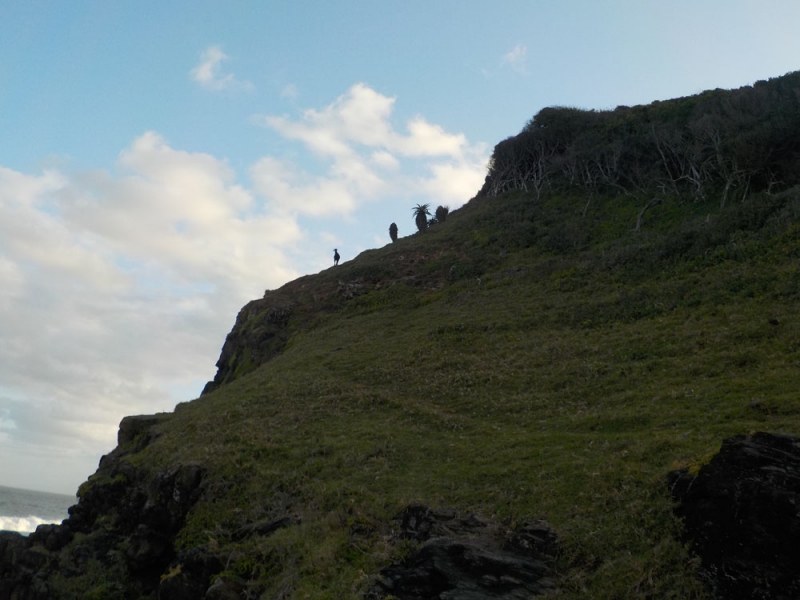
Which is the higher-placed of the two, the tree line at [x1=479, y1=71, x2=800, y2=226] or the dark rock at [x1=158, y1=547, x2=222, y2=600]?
the tree line at [x1=479, y1=71, x2=800, y2=226]

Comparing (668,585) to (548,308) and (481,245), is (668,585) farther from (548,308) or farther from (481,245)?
(481,245)

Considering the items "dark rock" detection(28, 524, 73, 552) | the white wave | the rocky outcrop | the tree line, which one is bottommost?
the white wave

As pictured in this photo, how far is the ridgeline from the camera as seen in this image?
40.7 ft

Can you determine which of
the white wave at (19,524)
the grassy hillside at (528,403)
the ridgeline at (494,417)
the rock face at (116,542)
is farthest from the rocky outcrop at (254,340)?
the white wave at (19,524)

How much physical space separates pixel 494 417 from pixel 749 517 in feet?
43.4

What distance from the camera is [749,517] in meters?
9.95

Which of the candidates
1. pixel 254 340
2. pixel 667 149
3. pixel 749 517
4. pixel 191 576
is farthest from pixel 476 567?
pixel 667 149

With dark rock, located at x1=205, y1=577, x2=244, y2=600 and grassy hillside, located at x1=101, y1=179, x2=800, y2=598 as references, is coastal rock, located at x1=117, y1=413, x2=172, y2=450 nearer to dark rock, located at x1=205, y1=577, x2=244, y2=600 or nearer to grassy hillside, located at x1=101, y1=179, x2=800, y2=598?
grassy hillside, located at x1=101, y1=179, x2=800, y2=598

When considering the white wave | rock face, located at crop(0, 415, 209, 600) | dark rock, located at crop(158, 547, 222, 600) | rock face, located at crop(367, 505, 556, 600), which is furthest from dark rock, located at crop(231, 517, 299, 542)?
the white wave

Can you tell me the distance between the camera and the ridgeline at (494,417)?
1241 cm

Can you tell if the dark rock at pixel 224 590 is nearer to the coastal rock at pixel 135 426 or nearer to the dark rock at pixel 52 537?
the dark rock at pixel 52 537

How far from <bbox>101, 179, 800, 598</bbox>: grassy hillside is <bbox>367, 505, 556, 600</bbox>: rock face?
437 millimetres

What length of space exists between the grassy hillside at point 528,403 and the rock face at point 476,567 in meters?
0.44

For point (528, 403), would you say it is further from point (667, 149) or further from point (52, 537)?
point (667, 149)
